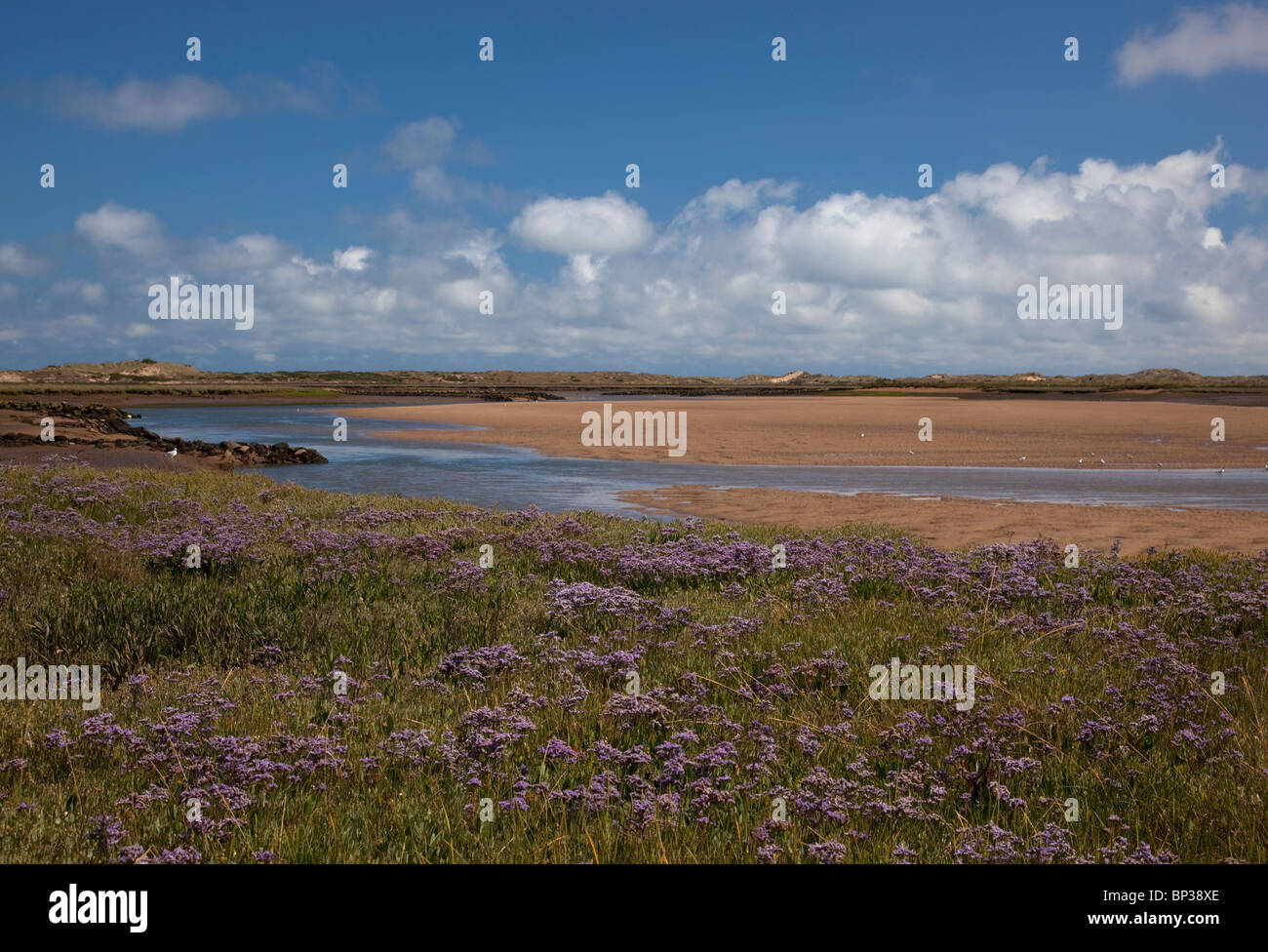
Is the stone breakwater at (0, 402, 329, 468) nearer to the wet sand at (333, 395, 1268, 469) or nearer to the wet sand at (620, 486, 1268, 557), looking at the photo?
the wet sand at (333, 395, 1268, 469)

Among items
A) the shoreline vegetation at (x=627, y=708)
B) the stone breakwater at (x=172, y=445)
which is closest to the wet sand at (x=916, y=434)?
the stone breakwater at (x=172, y=445)

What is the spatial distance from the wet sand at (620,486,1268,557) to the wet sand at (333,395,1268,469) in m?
10.7

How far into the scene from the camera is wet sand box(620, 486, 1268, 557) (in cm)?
1728

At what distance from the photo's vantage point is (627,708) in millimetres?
6520

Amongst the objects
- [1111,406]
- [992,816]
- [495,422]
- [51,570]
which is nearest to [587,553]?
[51,570]

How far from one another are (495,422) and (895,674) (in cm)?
5130

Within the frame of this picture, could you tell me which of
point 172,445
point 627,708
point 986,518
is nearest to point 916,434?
point 986,518

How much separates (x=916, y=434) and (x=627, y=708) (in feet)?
140

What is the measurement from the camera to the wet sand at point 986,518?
56.7 feet

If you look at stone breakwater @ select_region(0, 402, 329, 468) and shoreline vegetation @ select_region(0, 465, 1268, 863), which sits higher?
stone breakwater @ select_region(0, 402, 329, 468)

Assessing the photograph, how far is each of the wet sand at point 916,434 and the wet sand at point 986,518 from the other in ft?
35.2

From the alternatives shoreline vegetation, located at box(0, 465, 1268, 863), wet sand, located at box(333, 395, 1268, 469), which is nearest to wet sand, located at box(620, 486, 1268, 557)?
shoreline vegetation, located at box(0, 465, 1268, 863)

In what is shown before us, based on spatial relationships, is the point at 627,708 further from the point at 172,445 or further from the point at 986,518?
the point at 172,445
